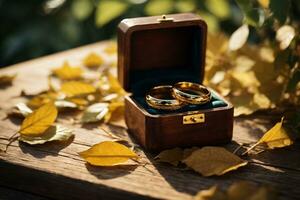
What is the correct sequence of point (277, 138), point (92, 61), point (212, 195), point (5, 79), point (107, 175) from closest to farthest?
point (212, 195), point (107, 175), point (277, 138), point (5, 79), point (92, 61)

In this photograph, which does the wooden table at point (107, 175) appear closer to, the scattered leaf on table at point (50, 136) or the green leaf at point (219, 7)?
the scattered leaf on table at point (50, 136)

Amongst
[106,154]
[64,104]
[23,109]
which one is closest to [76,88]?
[64,104]

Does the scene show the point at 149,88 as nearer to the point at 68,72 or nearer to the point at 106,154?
the point at 106,154

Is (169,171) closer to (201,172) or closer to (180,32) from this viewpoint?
(201,172)

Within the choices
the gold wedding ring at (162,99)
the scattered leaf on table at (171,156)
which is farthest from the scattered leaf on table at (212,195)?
the gold wedding ring at (162,99)

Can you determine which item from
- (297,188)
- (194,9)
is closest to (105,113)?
(297,188)

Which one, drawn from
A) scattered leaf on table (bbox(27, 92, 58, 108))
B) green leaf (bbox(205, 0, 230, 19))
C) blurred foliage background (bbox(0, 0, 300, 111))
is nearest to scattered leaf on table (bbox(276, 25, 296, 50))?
blurred foliage background (bbox(0, 0, 300, 111))

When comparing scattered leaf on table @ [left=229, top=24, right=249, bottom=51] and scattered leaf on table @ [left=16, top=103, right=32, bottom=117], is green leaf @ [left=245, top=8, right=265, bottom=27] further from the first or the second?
scattered leaf on table @ [left=16, top=103, right=32, bottom=117]
